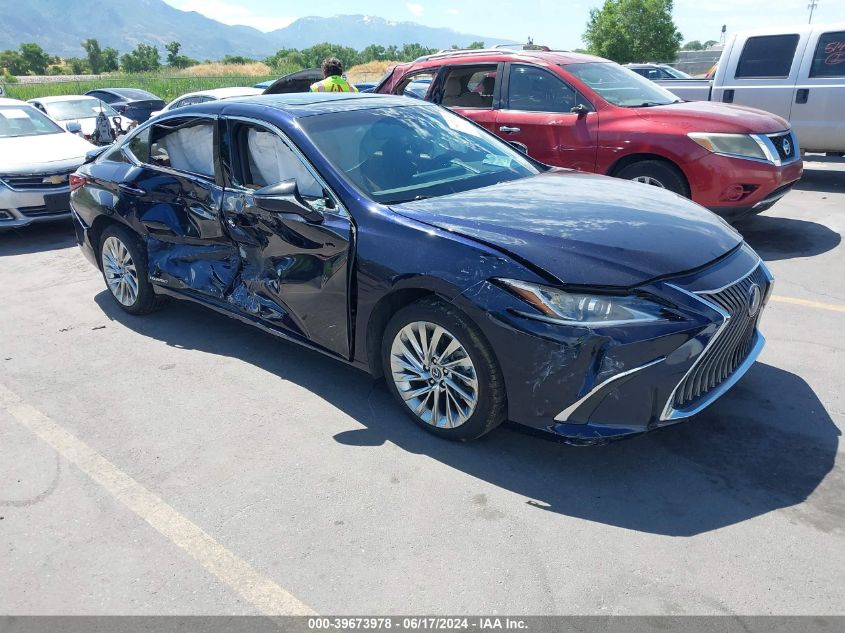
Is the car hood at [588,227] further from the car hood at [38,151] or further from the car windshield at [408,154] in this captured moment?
the car hood at [38,151]

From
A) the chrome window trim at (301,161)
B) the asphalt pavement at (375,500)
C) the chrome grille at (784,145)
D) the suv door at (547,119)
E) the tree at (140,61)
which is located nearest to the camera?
the asphalt pavement at (375,500)

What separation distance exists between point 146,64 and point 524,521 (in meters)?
107

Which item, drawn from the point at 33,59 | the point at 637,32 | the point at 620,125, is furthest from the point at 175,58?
the point at 620,125

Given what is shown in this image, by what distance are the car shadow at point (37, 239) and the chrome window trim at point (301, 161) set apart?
487 cm

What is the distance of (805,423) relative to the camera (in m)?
3.70

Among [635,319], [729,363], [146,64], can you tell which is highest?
[635,319]

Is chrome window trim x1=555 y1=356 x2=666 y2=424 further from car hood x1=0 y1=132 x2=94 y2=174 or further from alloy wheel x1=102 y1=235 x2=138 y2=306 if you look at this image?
car hood x1=0 y1=132 x2=94 y2=174

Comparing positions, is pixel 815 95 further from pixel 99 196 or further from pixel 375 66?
pixel 375 66

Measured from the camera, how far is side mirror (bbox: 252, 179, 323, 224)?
3943 mm

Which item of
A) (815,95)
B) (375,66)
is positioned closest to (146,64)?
(375,66)

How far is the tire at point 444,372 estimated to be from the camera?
332cm

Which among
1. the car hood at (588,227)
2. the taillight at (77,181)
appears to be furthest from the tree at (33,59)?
the car hood at (588,227)

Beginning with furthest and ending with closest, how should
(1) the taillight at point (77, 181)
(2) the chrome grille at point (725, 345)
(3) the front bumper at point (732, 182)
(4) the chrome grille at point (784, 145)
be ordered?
(4) the chrome grille at point (784, 145) → (3) the front bumper at point (732, 182) → (1) the taillight at point (77, 181) → (2) the chrome grille at point (725, 345)

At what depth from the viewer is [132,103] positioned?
59.6 ft
